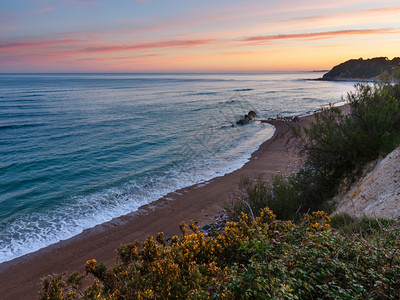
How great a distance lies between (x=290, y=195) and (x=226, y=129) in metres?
25.4

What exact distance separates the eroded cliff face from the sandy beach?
2.93m

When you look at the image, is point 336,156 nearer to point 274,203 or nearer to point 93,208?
point 274,203

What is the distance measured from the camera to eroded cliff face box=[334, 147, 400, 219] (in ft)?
23.7

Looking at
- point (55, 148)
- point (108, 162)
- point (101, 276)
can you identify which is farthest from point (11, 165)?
point (101, 276)

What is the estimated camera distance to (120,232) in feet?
39.9

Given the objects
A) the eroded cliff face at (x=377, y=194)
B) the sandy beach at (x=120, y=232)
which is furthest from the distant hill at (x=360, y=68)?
the eroded cliff face at (x=377, y=194)

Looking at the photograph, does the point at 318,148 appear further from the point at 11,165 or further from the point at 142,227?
the point at 11,165

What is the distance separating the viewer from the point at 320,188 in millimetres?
10641

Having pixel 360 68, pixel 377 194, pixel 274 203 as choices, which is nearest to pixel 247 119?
pixel 274 203

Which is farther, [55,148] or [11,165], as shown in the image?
[55,148]

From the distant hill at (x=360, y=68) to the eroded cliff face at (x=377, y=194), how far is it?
148 m

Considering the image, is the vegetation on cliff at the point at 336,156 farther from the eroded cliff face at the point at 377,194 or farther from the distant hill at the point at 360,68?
the distant hill at the point at 360,68

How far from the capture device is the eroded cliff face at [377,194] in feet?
23.7

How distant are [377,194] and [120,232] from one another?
10.1 meters
